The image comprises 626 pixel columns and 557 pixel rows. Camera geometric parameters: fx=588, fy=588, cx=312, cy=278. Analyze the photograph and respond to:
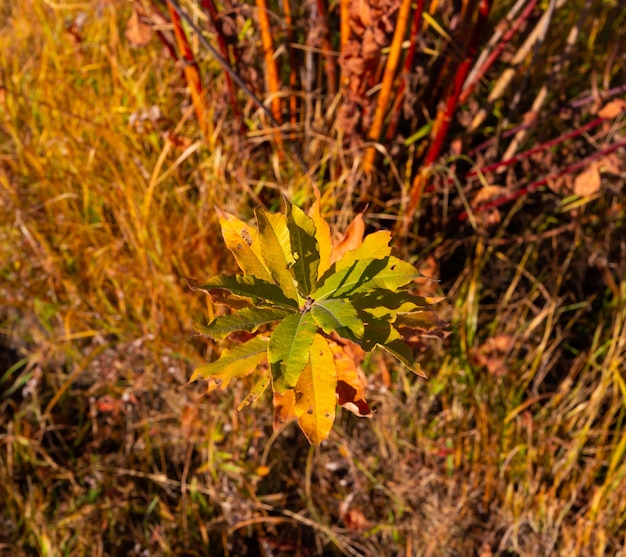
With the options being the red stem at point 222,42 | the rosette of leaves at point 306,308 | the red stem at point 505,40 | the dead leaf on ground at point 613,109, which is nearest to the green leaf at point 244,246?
the rosette of leaves at point 306,308

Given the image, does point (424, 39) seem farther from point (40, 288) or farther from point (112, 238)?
point (40, 288)

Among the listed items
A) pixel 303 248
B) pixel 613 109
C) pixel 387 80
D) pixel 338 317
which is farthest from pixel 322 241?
pixel 613 109

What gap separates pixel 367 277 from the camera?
2.80 ft

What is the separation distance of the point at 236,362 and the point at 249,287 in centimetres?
13

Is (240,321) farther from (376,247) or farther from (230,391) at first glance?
(230,391)

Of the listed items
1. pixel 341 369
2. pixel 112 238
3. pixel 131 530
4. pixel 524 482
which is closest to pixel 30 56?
pixel 112 238

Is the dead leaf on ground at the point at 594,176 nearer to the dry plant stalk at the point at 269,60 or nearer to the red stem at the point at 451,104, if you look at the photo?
the red stem at the point at 451,104

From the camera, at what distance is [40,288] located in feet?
6.27

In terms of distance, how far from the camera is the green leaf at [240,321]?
2.56ft

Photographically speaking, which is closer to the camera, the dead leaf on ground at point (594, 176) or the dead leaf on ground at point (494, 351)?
the dead leaf on ground at point (594, 176)

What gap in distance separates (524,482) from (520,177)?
2.90 ft

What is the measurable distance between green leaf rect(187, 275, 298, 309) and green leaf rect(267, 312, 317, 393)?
38 millimetres

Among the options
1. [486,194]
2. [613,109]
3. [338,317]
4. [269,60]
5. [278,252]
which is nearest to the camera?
[338,317]

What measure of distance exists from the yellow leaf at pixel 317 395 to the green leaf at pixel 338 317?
0.17 feet
